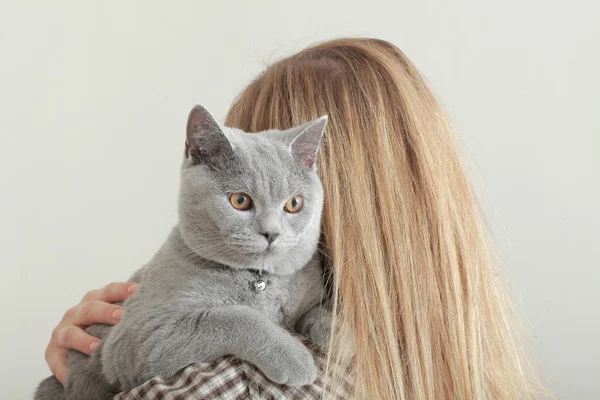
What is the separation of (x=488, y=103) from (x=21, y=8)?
1.55m

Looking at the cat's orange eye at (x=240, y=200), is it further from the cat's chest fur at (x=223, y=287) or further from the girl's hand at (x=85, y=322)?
the girl's hand at (x=85, y=322)

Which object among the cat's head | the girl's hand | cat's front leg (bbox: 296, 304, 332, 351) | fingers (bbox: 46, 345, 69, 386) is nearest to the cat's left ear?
the cat's head

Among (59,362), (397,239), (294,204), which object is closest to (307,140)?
(294,204)

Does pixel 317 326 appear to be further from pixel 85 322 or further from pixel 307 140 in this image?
pixel 85 322

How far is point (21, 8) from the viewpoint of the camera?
1.99 meters

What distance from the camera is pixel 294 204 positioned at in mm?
960

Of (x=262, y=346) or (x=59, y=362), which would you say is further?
(x=59, y=362)

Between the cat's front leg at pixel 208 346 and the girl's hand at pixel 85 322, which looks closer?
the cat's front leg at pixel 208 346

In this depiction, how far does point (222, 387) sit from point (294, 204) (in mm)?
296

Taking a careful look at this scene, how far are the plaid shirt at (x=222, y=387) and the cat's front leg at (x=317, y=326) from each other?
6cm

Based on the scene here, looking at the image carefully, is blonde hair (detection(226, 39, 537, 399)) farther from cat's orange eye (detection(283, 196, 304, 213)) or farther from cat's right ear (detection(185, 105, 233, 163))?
cat's right ear (detection(185, 105, 233, 163))

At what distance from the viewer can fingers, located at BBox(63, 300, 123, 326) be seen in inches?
44.3

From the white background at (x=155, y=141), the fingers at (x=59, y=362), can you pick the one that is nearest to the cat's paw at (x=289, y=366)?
the fingers at (x=59, y=362)

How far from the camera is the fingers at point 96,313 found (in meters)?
1.12
